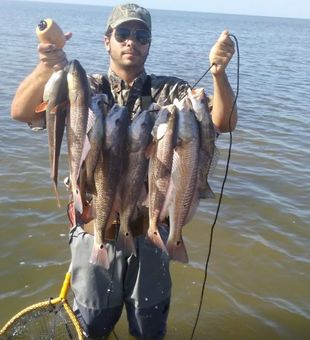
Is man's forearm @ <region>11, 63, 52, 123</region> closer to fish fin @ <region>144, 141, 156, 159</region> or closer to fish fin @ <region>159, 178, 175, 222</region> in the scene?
fish fin @ <region>144, 141, 156, 159</region>

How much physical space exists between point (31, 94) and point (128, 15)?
112 cm

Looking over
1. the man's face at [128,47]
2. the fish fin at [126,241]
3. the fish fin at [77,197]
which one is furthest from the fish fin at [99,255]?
the man's face at [128,47]

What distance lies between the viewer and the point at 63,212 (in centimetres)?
804

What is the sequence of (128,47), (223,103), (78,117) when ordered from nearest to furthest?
(78,117) → (223,103) → (128,47)

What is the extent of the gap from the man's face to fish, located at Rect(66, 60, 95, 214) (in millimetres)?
888

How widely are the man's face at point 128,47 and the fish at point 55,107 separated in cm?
90

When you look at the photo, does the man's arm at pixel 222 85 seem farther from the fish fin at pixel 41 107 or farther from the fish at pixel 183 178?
the fish fin at pixel 41 107

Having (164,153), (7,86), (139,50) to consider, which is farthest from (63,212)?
(7,86)

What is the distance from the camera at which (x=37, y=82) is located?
11.6 ft

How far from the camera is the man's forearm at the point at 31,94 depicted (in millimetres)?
3512

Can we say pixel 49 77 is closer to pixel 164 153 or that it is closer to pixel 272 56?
pixel 164 153

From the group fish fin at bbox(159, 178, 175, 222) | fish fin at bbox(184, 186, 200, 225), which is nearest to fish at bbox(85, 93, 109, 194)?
fish fin at bbox(159, 178, 175, 222)

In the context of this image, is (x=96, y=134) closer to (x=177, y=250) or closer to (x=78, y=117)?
(x=78, y=117)

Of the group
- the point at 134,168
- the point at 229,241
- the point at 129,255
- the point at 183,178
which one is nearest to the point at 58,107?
the point at 134,168
